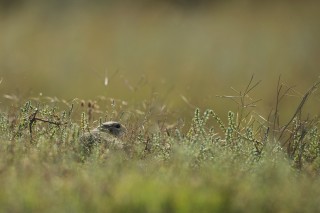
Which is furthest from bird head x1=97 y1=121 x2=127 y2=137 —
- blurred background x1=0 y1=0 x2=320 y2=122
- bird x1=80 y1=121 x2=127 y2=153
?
blurred background x1=0 y1=0 x2=320 y2=122

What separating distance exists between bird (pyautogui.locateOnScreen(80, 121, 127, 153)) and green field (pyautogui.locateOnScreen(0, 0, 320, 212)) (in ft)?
0.15

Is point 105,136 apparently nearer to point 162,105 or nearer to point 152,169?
point 152,169

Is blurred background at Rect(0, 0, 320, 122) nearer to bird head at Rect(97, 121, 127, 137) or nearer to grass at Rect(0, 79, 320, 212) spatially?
bird head at Rect(97, 121, 127, 137)

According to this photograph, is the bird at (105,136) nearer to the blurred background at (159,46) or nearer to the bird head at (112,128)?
the bird head at (112,128)

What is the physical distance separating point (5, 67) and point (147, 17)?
6.66 feet

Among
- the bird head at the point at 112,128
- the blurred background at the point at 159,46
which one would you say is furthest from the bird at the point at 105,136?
the blurred background at the point at 159,46

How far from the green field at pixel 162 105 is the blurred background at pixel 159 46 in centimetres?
2

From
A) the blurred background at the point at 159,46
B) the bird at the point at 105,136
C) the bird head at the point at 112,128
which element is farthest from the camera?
the blurred background at the point at 159,46

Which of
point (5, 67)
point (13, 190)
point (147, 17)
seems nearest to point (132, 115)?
point (13, 190)

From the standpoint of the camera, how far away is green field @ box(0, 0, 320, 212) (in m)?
2.77

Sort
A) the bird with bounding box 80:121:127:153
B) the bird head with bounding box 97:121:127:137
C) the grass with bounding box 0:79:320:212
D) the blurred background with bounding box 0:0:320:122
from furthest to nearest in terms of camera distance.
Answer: the blurred background with bounding box 0:0:320:122 → the bird head with bounding box 97:121:127:137 → the bird with bounding box 80:121:127:153 → the grass with bounding box 0:79:320:212

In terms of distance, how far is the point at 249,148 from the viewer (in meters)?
3.65

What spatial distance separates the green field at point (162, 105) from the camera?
2768 mm

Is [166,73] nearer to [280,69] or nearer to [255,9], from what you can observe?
[280,69]
